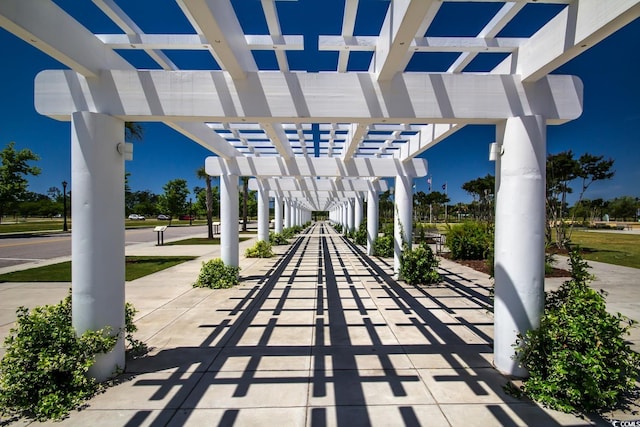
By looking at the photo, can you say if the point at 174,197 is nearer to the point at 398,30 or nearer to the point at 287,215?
the point at 287,215

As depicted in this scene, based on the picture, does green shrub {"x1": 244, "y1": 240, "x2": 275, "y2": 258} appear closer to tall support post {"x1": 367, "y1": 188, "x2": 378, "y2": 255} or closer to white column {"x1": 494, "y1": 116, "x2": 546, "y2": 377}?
tall support post {"x1": 367, "y1": 188, "x2": 378, "y2": 255}

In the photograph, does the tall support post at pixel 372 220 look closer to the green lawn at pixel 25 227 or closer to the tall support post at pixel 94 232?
the tall support post at pixel 94 232

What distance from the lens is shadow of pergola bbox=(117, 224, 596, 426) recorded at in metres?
3.32

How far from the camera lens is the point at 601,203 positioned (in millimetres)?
63469

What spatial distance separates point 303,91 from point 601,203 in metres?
80.7

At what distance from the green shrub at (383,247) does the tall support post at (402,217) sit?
4733mm

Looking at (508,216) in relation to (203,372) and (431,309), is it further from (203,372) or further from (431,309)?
(203,372)

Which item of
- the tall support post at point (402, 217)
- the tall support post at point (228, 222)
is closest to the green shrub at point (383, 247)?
the tall support post at point (402, 217)

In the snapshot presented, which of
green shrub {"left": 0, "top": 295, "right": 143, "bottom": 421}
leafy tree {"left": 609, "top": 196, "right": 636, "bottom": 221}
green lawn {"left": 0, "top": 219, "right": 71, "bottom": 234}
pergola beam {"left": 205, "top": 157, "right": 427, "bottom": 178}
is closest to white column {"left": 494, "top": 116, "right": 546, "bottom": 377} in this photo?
green shrub {"left": 0, "top": 295, "right": 143, "bottom": 421}

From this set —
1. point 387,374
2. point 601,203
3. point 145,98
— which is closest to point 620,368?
point 387,374

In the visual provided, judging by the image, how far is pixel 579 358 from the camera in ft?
10.8

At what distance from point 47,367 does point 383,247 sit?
43.0ft

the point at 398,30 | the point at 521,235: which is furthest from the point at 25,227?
the point at 521,235

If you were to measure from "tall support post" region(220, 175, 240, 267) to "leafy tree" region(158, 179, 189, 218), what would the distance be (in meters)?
38.9
